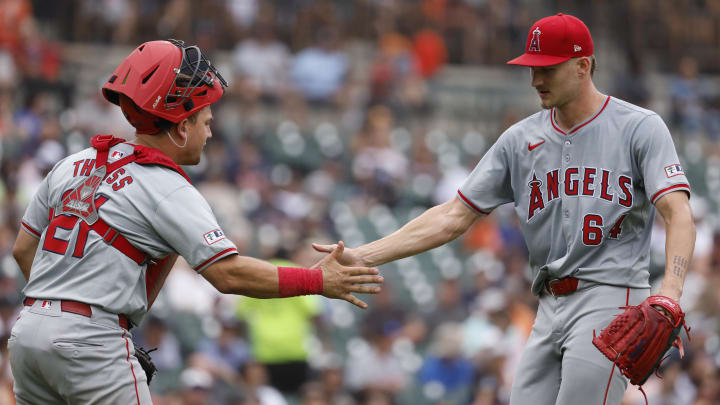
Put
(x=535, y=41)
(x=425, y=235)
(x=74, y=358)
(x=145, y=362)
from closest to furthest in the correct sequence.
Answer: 1. (x=74, y=358)
2. (x=145, y=362)
3. (x=535, y=41)
4. (x=425, y=235)

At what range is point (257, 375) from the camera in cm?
943

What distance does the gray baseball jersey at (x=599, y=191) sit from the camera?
16.2 ft

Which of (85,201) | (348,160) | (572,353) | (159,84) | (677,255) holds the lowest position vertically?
(348,160)

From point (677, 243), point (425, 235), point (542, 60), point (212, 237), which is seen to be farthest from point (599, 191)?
point (212, 237)

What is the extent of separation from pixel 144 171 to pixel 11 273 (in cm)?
609

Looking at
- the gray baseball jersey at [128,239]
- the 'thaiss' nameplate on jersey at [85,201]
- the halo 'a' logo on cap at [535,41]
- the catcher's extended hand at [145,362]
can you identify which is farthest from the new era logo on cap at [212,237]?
the halo 'a' logo on cap at [535,41]

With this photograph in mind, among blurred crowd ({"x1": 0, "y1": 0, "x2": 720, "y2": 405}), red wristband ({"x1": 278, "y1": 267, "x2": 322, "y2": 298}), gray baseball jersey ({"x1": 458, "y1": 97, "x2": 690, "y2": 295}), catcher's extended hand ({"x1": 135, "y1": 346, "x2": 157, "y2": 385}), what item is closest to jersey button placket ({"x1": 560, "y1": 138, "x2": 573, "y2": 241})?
gray baseball jersey ({"x1": 458, "y1": 97, "x2": 690, "y2": 295})

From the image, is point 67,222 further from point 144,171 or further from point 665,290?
point 665,290

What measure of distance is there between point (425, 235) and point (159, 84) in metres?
1.72

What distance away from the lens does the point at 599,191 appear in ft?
16.4

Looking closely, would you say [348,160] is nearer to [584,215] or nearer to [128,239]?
[584,215]

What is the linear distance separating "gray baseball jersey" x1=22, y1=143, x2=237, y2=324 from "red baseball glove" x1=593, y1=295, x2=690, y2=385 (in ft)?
5.41

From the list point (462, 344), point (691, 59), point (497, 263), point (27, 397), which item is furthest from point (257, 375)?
point (691, 59)

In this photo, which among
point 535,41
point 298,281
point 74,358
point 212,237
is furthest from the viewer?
point 535,41
